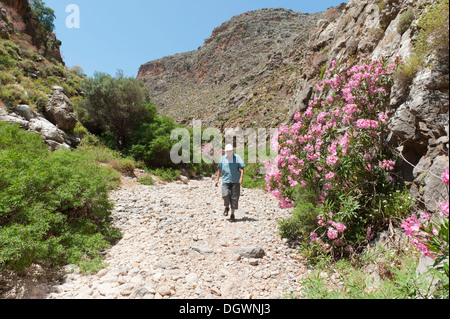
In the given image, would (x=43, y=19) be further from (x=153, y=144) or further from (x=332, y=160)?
(x=332, y=160)

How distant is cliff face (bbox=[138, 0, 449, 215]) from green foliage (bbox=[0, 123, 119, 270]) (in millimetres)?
4988

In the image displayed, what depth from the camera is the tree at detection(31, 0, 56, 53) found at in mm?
23089

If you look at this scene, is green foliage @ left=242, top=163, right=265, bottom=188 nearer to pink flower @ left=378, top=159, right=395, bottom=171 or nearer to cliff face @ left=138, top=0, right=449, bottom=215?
cliff face @ left=138, top=0, right=449, bottom=215

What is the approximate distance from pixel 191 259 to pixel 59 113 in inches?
426

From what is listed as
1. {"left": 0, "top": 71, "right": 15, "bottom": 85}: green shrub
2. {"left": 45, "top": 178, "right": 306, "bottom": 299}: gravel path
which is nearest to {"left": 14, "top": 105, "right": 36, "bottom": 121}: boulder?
{"left": 0, "top": 71, "right": 15, "bottom": 85}: green shrub

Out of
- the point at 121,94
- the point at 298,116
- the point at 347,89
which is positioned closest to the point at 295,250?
the point at 298,116

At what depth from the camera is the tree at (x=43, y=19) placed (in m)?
23.1

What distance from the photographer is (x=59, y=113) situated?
36.0ft

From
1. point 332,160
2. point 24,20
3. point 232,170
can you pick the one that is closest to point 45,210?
point 232,170

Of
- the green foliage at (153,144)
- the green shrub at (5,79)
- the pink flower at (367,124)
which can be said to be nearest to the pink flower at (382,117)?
the pink flower at (367,124)

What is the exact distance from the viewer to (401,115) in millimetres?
3561
